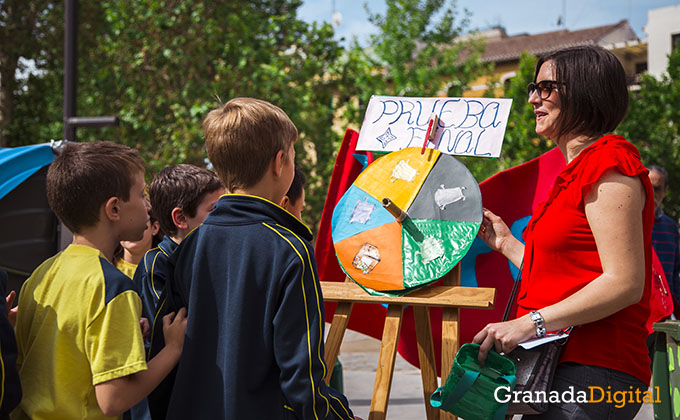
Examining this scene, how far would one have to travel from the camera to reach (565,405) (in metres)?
1.88

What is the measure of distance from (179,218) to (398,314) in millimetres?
1031

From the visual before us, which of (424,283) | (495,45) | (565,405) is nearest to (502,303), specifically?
(424,283)

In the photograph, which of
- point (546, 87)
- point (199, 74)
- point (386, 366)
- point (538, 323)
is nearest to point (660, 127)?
point (199, 74)

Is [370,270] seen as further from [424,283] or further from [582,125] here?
[582,125]

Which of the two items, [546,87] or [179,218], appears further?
[179,218]

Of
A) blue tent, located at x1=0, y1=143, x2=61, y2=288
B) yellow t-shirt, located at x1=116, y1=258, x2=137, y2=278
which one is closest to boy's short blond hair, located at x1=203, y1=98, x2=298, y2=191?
yellow t-shirt, located at x1=116, y1=258, x2=137, y2=278

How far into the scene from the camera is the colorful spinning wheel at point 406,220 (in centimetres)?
285

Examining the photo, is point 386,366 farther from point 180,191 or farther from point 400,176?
point 180,191

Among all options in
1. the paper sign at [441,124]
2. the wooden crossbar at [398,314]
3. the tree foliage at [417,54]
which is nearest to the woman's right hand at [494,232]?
the wooden crossbar at [398,314]

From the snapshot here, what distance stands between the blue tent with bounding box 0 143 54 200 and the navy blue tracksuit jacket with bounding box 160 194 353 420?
2.58 m

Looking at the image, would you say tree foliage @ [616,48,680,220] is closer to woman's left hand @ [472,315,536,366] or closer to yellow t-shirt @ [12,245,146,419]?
woman's left hand @ [472,315,536,366]

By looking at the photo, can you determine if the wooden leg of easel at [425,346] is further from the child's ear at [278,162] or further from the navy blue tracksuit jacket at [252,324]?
the child's ear at [278,162]

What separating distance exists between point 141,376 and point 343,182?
1.91m

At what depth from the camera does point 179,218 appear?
2908mm
